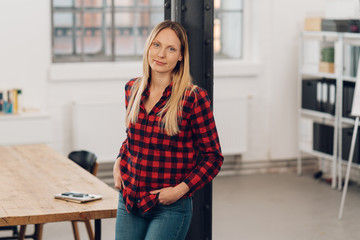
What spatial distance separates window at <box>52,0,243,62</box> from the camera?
278 inches

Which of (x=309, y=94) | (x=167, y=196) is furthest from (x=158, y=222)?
(x=309, y=94)

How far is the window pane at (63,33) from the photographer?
703 centimetres

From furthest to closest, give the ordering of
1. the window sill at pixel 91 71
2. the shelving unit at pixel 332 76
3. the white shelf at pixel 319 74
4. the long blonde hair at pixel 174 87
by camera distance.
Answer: the white shelf at pixel 319 74, the window sill at pixel 91 71, the shelving unit at pixel 332 76, the long blonde hair at pixel 174 87

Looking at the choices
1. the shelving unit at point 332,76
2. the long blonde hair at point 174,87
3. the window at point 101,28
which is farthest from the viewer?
the window at point 101,28

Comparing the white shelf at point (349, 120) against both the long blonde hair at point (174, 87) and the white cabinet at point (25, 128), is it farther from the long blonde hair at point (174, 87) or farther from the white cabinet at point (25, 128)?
the long blonde hair at point (174, 87)

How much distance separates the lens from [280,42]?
757 centimetres

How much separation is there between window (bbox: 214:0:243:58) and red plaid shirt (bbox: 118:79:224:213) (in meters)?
5.22

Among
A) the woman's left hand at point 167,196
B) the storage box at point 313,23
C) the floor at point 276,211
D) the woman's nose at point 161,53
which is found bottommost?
the floor at point 276,211

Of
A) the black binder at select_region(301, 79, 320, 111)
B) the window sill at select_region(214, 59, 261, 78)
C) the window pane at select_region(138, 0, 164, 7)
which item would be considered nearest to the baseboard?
the black binder at select_region(301, 79, 320, 111)

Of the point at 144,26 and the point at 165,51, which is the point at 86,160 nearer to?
the point at 165,51

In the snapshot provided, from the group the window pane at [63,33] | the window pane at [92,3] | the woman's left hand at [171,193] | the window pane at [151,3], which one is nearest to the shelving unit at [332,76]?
the window pane at [151,3]

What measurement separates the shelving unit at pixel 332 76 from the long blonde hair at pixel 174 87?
4.34 metres

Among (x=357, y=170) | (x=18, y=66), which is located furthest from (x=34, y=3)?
(x=357, y=170)

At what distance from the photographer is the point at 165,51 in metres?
2.51
